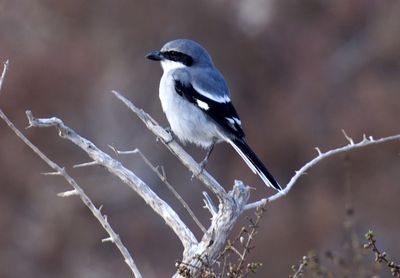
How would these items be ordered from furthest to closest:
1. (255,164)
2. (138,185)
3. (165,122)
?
(165,122) < (255,164) < (138,185)

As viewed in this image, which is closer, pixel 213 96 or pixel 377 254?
pixel 377 254

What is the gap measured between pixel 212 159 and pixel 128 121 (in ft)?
3.82

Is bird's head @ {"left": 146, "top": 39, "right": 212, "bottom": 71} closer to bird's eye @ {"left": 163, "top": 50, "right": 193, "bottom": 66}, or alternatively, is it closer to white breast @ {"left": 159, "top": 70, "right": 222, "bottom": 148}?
bird's eye @ {"left": 163, "top": 50, "right": 193, "bottom": 66}

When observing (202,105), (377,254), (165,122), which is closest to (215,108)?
(202,105)

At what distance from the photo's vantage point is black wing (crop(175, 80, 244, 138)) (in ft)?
14.6

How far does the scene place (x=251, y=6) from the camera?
12711 millimetres

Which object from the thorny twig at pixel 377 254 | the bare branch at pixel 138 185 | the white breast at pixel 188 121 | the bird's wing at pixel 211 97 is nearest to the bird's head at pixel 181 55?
the bird's wing at pixel 211 97

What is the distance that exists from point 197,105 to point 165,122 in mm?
6602

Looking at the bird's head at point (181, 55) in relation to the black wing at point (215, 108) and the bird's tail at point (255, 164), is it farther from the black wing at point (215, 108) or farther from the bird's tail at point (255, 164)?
the bird's tail at point (255, 164)

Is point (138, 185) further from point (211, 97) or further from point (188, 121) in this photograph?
point (211, 97)

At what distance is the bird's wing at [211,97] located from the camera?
447 cm

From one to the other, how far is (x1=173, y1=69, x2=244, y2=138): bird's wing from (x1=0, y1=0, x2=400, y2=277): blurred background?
5.16 meters

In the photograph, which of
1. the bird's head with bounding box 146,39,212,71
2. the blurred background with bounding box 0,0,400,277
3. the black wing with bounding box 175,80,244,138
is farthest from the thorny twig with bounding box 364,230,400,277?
the blurred background with bounding box 0,0,400,277

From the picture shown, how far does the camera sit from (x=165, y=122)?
11125 mm
